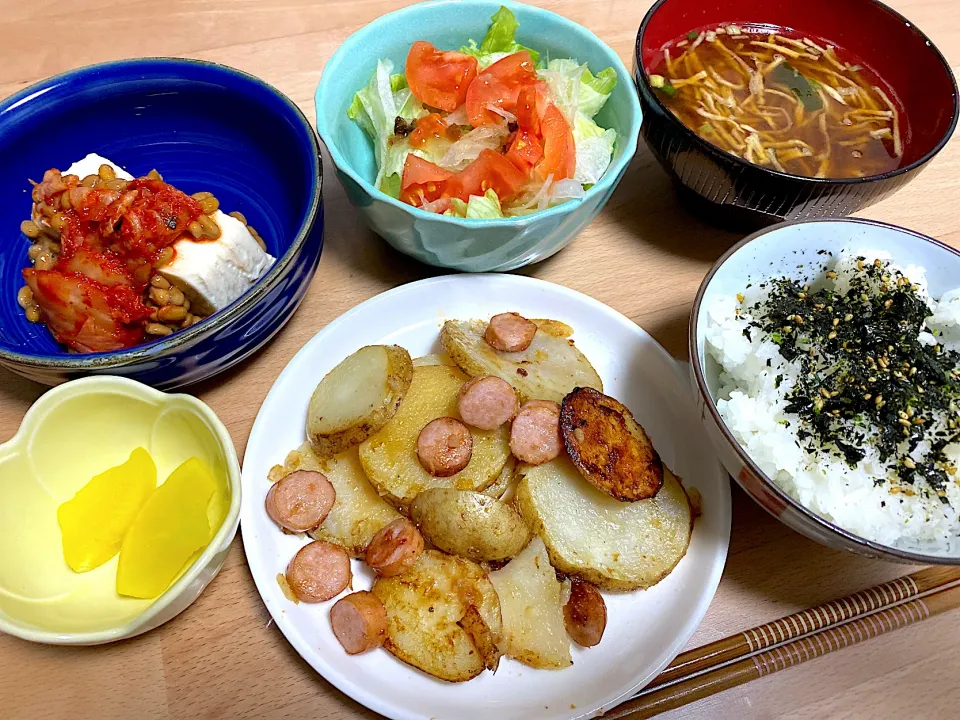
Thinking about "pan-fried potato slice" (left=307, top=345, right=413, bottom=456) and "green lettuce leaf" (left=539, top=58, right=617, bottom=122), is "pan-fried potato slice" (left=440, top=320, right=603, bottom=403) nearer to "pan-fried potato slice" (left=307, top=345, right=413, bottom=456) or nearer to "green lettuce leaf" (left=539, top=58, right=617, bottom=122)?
"pan-fried potato slice" (left=307, top=345, right=413, bottom=456)

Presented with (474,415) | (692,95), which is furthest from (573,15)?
(474,415)

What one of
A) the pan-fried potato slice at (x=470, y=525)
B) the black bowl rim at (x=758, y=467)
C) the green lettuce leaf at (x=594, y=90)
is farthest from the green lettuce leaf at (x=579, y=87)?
the pan-fried potato slice at (x=470, y=525)

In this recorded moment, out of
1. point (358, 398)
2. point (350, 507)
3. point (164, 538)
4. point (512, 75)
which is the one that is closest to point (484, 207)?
point (512, 75)

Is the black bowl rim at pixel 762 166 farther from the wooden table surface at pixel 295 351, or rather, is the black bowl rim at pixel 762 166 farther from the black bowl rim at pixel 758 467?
the wooden table surface at pixel 295 351

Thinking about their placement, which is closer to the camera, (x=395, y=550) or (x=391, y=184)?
(x=395, y=550)

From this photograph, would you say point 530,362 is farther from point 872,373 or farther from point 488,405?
point 872,373

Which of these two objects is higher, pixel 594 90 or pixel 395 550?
pixel 594 90
